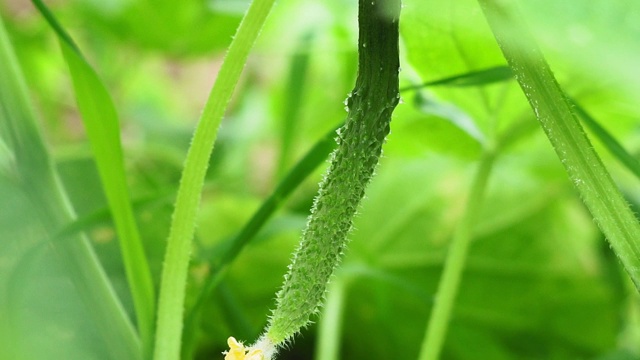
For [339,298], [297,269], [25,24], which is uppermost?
[25,24]

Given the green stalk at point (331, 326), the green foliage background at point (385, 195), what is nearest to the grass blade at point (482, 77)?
the green foliage background at point (385, 195)

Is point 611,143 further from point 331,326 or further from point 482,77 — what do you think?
point 331,326

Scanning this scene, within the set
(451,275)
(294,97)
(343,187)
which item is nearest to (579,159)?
(343,187)

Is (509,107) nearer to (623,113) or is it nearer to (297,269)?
(623,113)

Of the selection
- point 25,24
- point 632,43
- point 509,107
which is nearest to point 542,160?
point 509,107

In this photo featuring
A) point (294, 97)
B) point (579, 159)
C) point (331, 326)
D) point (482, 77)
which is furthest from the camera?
point (294, 97)

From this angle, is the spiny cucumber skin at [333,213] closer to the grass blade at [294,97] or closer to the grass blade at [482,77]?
the grass blade at [482,77]
